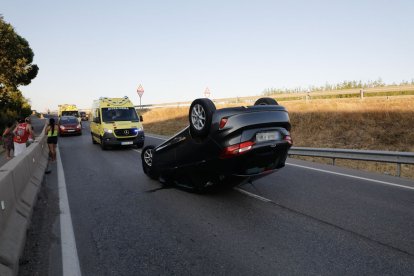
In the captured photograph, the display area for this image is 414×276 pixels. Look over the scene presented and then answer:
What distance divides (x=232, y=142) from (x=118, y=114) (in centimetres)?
1144

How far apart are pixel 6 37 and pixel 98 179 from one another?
69.6 feet

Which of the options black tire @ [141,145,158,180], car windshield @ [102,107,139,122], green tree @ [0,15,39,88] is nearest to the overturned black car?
black tire @ [141,145,158,180]

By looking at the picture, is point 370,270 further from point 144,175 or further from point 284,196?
point 144,175

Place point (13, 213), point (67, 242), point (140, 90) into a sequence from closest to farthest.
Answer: point (67, 242) < point (13, 213) < point (140, 90)

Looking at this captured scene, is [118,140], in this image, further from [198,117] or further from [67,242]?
[67,242]

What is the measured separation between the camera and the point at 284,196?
19.3 feet

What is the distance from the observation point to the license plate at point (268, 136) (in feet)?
16.2

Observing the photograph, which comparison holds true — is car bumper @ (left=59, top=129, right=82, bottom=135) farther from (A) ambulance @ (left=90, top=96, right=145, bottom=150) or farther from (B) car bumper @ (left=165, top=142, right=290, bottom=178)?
(B) car bumper @ (left=165, top=142, right=290, bottom=178)

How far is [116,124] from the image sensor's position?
14.4 metres

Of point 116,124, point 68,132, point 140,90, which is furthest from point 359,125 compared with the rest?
point 140,90

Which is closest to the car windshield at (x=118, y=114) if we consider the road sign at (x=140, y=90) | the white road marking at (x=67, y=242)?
the white road marking at (x=67, y=242)

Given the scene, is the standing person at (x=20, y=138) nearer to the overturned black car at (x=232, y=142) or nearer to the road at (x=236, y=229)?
the road at (x=236, y=229)

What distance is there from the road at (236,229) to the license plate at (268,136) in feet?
3.88

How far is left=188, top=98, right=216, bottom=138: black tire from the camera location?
4930 millimetres
